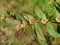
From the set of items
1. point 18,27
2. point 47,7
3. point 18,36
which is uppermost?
point 47,7

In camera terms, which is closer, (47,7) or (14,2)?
(47,7)

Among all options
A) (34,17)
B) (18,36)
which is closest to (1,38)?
(18,36)

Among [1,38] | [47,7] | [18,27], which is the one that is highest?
[47,7]

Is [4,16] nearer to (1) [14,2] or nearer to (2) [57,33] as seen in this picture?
(2) [57,33]

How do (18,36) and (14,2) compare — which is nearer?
(18,36)

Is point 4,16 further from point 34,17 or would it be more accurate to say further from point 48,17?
point 48,17

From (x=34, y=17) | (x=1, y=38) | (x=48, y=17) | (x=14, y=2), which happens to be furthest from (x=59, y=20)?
(x=14, y=2)

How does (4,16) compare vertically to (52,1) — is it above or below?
below

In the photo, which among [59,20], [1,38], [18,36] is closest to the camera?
[59,20]

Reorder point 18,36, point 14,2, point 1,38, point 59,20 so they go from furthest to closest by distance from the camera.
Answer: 1. point 14,2
2. point 1,38
3. point 18,36
4. point 59,20
